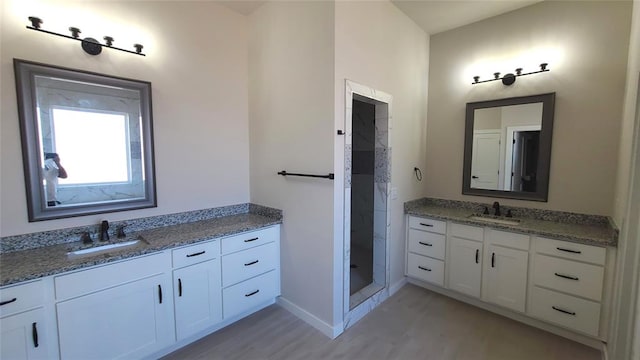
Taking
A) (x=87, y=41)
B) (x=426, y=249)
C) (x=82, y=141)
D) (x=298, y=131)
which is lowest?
(x=426, y=249)

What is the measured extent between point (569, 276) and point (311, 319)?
7.12ft

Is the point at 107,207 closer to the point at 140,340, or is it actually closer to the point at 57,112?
the point at 57,112

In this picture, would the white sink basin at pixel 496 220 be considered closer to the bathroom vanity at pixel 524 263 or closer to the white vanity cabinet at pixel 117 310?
the bathroom vanity at pixel 524 263

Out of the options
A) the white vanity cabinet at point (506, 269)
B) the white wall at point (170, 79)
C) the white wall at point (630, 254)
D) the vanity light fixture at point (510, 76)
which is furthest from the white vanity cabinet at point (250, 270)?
the vanity light fixture at point (510, 76)

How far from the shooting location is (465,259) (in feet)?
8.83

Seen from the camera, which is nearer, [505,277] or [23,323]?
[23,323]

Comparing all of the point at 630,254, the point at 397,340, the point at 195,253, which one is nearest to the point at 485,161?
the point at 630,254

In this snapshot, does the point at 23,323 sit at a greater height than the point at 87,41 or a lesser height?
lesser

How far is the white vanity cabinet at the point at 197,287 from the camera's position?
2.01 meters

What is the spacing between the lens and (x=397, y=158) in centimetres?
291

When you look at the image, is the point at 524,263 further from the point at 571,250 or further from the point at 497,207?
the point at 497,207

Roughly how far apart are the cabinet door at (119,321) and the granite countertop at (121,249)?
0.22m

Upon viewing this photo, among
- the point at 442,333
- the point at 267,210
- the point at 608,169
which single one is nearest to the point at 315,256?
the point at 267,210

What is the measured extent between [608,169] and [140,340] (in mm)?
3966
